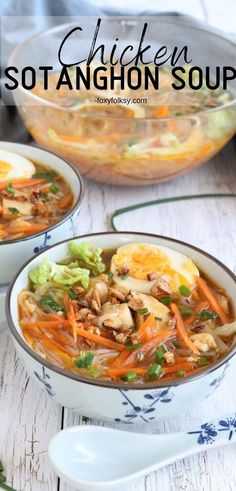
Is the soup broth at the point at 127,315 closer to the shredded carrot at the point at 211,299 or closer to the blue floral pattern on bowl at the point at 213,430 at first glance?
the shredded carrot at the point at 211,299

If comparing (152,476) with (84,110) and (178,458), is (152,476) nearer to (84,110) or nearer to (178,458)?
(178,458)

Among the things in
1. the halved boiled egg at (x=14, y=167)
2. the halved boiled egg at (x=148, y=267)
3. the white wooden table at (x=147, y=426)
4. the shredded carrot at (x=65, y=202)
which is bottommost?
the white wooden table at (x=147, y=426)

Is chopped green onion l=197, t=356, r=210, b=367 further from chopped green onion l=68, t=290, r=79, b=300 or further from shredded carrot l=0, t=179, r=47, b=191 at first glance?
shredded carrot l=0, t=179, r=47, b=191

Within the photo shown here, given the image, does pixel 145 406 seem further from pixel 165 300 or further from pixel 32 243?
pixel 32 243

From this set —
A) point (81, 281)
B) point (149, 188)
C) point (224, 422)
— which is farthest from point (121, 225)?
point (224, 422)

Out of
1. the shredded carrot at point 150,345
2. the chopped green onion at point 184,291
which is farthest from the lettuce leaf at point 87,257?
the shredded carrot at point 150,345

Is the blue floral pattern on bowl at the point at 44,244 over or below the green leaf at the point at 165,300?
over
